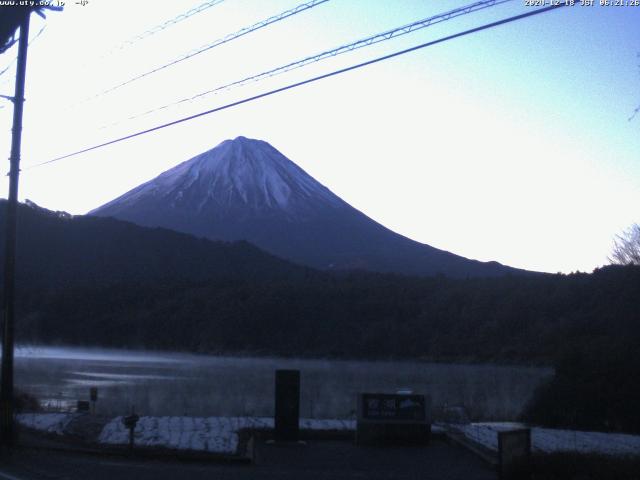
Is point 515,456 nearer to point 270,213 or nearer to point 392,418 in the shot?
point 392,418

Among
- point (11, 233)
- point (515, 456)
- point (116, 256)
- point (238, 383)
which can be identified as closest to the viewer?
point (515, 456)

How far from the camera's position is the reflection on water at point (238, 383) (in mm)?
28328

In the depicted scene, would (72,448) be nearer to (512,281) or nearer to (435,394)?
(435,394)

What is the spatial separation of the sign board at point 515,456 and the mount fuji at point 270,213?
7643 cm

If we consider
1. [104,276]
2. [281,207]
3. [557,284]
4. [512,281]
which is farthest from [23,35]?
[281,207]

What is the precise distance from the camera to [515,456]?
14.5 m

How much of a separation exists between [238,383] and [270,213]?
79.8 metres

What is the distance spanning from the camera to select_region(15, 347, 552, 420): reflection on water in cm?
2833

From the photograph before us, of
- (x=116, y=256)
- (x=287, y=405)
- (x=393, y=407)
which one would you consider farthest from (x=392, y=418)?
(x=116, y=256)

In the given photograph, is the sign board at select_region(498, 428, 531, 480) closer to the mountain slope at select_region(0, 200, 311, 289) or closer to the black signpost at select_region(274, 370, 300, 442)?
the black signpost at select_region(274, 370, 300, 442)

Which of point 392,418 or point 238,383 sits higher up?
point 392,418

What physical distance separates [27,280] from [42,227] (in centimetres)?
1003

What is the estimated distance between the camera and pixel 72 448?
18234mm

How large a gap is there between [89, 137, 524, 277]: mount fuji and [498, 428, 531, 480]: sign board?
76.4m
